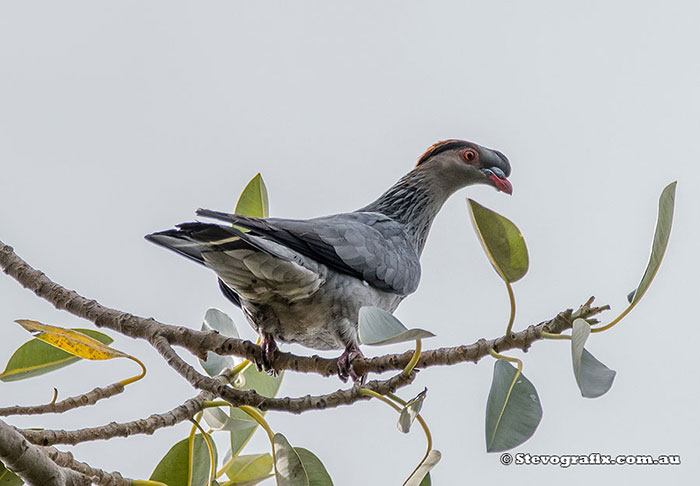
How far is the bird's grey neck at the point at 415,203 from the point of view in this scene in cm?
295

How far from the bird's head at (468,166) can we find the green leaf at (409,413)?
5.29 feet

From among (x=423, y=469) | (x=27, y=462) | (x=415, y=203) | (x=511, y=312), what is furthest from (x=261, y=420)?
(x=415, y=203)

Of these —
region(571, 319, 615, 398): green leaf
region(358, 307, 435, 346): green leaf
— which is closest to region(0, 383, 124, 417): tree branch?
region(358, 307, 435, 346): green leaf

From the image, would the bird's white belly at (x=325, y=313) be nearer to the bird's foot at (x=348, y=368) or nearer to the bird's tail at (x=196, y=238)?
the bird's foot at (x=348, y=368)

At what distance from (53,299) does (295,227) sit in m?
0.69

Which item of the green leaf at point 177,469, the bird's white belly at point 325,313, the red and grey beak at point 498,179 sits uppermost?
the red and grey beak at point 498,179

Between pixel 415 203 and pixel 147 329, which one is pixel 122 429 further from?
pixel 415 203

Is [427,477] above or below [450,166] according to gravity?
below

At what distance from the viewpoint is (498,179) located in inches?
117

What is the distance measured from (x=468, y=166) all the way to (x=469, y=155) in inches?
1.8

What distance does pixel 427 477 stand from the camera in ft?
5.37

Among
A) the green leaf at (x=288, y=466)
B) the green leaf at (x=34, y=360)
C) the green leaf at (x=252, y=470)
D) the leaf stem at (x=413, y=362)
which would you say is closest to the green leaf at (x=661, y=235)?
the leaf stem at (x=413, y=362)

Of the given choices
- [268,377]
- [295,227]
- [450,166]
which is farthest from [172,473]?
[450,166]

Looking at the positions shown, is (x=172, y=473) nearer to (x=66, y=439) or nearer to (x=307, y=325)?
(x=66, y=439)
